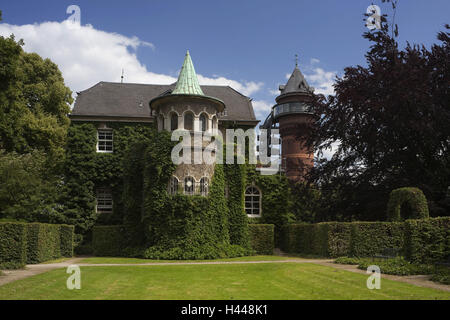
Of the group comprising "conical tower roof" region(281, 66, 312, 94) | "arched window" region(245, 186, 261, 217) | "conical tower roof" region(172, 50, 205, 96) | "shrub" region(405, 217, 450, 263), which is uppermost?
"conical tower roof" region(281, 66, 312, 94)

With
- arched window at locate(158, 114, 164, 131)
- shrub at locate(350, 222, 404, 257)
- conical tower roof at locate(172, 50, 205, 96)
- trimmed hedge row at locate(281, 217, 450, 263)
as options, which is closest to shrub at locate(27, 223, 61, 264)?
arched window at locate(158, 114, 164, 131)

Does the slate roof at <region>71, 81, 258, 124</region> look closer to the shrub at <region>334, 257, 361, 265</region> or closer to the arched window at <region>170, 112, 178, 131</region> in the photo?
the arched window at <region>170, 112, 178, 131</region>

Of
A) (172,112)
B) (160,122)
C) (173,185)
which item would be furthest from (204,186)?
(160,122)

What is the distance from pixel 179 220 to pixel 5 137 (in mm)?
10640

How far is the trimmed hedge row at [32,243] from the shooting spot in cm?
1727

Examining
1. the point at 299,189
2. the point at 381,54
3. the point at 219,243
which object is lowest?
the point at 219,243

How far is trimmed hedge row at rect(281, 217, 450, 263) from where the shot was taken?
49.9ft

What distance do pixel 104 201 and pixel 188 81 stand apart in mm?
10863

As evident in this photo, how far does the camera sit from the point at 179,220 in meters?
23.1

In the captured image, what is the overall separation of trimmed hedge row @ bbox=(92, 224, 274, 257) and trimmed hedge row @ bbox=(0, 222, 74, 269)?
1.82m

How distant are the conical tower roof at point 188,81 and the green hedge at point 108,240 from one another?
935 cm

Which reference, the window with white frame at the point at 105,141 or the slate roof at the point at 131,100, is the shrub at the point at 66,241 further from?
the slate roof at the point at 131,100

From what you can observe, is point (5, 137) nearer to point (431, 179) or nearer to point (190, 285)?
point (190, 285)
